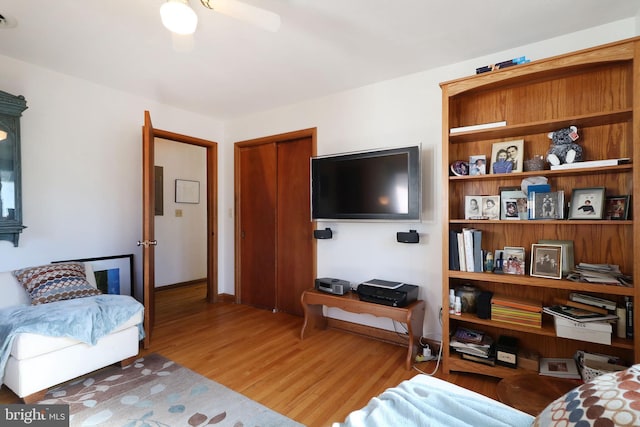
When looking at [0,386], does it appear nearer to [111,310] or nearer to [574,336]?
[111,310]

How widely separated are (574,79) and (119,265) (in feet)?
14.2

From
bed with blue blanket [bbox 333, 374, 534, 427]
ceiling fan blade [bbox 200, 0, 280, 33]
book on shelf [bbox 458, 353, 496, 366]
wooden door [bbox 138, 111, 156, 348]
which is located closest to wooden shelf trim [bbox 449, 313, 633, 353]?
book on shelf [bbox 458, 353, 496, 366]

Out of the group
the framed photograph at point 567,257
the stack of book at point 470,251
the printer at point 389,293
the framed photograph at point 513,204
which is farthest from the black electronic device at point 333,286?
the framed photograph at point 567,257

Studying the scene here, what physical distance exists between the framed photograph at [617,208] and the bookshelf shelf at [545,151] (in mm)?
49

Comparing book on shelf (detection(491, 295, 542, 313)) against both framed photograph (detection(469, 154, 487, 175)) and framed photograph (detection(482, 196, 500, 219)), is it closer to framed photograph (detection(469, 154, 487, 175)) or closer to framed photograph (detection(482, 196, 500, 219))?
framed photograph (detection(482, 196, 500, 219))

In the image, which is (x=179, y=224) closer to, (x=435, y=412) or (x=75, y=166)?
(x=75, y=166)

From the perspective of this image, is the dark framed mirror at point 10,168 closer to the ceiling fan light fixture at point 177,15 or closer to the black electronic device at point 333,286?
the ceiling fan light fixture at point 177,15

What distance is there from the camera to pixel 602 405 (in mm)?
697

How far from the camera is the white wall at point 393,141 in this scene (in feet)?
8.59

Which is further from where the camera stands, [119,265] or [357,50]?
[119,265]

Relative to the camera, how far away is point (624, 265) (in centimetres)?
196

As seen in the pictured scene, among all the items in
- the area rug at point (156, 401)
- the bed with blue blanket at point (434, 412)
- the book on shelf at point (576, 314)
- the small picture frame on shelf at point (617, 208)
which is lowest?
the area rug at point (156, 401)

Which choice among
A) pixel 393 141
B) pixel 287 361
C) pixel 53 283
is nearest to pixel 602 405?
pixel 287 361

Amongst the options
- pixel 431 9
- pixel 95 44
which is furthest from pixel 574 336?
pixel 95 44
